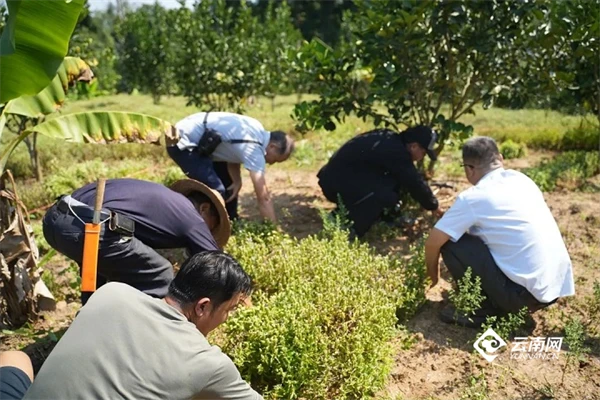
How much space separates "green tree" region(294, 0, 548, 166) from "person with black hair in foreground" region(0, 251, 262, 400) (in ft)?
12.4

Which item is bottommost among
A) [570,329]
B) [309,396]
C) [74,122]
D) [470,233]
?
[309,396]

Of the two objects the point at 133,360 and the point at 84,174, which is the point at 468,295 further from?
the point at 84,174

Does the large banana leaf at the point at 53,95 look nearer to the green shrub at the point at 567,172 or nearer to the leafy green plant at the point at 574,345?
the leafy green plant at the point at 574,345

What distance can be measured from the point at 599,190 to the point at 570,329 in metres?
4.53

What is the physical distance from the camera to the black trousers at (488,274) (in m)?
3.83

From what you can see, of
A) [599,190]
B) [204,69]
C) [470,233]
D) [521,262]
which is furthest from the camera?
[204,69]

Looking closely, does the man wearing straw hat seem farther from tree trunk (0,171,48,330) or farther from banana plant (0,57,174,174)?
tree trunk (0,171,48,330)

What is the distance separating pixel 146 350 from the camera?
2.11 m

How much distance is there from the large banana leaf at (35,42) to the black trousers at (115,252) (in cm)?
80

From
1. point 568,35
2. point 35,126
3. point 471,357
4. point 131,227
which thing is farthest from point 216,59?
point 471,357

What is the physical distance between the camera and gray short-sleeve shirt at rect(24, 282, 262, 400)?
2.03m

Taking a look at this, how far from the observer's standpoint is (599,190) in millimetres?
7113

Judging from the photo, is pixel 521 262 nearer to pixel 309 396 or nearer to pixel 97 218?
pixel 309 396

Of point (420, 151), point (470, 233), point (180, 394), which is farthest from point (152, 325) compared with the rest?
point (420, 151)
